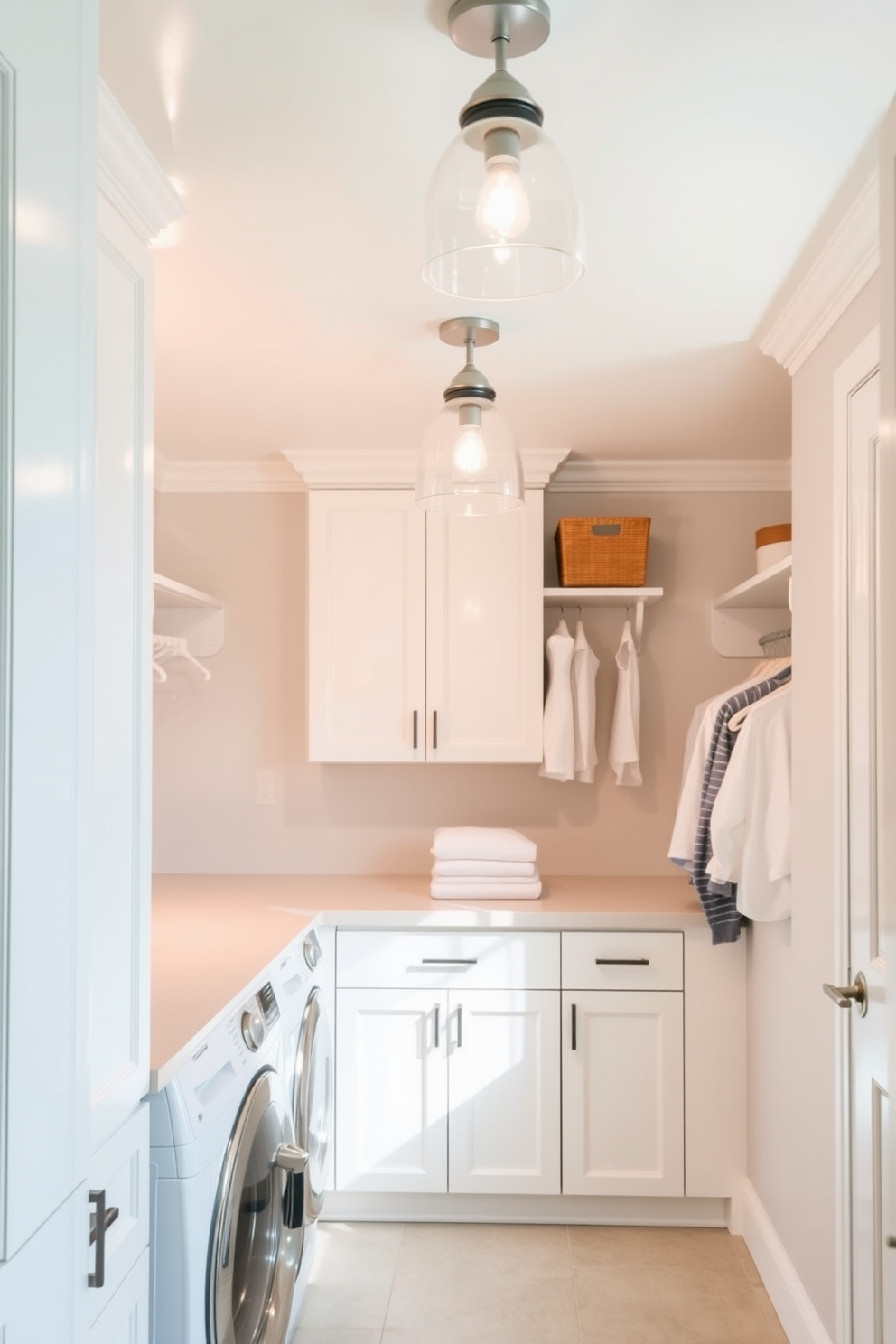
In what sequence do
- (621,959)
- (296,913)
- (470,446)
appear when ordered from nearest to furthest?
(470,446)
(296,913)
(621,959)

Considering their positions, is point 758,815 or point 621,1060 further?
point 621,1060

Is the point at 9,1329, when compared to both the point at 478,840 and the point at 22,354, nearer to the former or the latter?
the point at 22,354

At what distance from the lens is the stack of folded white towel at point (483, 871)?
312cm

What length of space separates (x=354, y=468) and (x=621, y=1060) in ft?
6.46

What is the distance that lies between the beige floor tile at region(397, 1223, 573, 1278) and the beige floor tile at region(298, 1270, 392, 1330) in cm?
11

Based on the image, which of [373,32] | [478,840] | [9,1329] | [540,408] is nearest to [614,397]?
[540,408]

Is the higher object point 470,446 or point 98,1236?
point 470,446

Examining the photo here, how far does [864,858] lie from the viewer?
1.91m

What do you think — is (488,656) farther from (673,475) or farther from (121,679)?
(121,679)

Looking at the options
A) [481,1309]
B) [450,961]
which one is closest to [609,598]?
[450,961]

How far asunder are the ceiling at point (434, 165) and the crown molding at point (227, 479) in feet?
2.49

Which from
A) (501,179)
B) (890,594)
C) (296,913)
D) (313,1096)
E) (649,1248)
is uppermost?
(501,179)

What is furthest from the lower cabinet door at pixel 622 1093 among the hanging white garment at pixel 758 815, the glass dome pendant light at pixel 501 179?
the glass dome pendant light at pixel 501 179

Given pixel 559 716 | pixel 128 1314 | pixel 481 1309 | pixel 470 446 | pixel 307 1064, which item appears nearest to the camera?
pixel 128 1314
